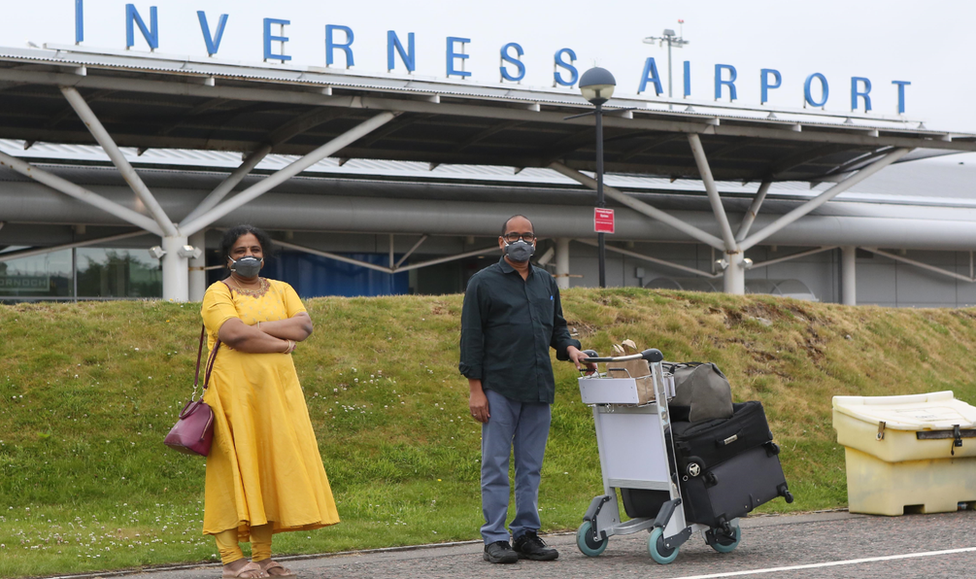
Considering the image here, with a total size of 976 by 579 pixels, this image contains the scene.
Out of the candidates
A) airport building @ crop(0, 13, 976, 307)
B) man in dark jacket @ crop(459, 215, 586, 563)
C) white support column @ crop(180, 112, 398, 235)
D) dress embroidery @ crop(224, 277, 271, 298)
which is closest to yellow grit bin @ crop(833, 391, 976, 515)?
man in dark jacket @ crop(459, 215, 586, 563)

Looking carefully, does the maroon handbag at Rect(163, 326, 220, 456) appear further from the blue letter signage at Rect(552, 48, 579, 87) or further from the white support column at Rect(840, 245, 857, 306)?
the white support column at Rect(840, 245, 857, 306)

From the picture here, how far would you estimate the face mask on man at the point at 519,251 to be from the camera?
22.2 feet

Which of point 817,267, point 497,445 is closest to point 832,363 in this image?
point 497,445

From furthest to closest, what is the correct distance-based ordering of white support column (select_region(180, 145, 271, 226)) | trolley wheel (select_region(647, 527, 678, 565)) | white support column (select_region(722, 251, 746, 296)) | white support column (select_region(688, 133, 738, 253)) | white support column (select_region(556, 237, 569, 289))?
1. white support column (select_region(556, 237, 569, 289))
2. white support column (select_region(722, 251, 746, 296))
3. white support column (select_region(688, 133, 738, 253))
4. white support column (select_region(180, 145, 271, 226))
5. trolley wheel (select_region(647, 527, 678, 565))

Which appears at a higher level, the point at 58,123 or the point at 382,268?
the point at 58,123

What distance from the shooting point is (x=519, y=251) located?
22.2 ft

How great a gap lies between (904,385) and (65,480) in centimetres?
1116

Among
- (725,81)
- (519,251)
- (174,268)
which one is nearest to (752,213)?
(725,81)

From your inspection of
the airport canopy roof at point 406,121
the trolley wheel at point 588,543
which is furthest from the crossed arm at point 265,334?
the airport canopy roof at point 406,121

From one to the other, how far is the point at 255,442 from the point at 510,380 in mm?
1631

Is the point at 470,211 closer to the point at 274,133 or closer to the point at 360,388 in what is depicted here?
the point at 274,133

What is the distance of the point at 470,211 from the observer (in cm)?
2891

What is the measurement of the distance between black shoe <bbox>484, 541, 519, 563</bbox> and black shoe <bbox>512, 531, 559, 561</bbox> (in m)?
0.09

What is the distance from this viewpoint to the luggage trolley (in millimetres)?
6582
